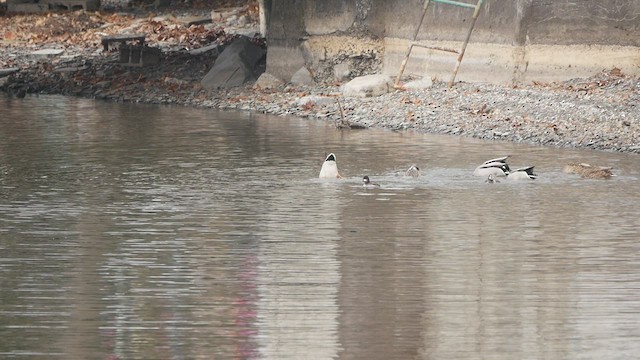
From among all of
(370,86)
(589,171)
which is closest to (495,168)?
(589,171)

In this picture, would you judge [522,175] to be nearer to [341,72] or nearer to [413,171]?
[413,171]

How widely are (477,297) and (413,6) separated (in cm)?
1427

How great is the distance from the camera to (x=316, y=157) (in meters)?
18.0

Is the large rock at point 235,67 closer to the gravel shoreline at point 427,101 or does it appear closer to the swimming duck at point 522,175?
the gravel shoreline at point 427,101

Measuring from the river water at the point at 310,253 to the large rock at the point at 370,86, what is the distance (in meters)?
3.45

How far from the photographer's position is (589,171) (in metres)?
15.9

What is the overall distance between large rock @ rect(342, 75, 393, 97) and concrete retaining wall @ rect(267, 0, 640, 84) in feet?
2.82

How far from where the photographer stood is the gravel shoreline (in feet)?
63.3

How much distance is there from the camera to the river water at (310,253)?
917cm

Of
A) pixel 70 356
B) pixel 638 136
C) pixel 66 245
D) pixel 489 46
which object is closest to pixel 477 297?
pixel 70 356

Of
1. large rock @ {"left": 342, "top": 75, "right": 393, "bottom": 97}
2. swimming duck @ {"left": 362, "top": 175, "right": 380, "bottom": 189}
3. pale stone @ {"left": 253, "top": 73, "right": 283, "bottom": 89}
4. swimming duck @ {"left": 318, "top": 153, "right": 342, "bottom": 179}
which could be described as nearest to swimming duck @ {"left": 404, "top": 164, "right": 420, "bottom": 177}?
swimming duck @ {"left": 362, "top": 175, "right": 380, "bottom": 189}

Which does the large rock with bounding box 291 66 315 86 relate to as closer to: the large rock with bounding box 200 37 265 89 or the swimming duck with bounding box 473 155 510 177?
the large rock with bounding box 200 37 265 89

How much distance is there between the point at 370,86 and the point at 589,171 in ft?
24.9

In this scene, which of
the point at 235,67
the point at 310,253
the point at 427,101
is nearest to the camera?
the point at 310,253
